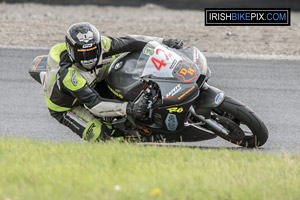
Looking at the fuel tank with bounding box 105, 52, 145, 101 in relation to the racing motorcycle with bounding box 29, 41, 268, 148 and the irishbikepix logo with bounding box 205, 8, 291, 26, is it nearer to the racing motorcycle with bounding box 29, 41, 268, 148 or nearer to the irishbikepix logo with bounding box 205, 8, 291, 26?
the racing motorcycle with bounding box 29, 41, 268, 148

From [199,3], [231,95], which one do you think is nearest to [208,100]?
[231,95]

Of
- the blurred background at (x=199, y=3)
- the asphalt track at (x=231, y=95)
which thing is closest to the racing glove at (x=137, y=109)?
the asphalt track at (x=231, y=95)

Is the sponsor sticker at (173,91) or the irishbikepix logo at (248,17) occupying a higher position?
the sponsor sticker at (173,91)

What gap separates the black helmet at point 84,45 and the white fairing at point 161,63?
0.53 meters

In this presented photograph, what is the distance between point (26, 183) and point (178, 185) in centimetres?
110

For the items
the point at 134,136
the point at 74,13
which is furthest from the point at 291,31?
the point at 134,136

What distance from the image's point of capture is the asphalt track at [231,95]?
23.7 ft

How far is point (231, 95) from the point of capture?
8781 mm

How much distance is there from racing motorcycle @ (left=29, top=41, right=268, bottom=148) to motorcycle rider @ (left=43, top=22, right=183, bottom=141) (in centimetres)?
13

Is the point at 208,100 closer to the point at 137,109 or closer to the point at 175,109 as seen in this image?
the point at 175,109

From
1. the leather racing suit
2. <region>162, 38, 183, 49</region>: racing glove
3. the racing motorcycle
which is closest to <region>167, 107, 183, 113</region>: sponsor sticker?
the racing motorcycle

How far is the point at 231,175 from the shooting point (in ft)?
15.3

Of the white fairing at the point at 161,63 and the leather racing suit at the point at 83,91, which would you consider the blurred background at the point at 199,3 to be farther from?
the white fairing at the point at 161,63

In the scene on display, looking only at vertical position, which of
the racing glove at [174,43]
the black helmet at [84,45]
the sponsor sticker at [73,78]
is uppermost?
the black helmet at [84,45]
